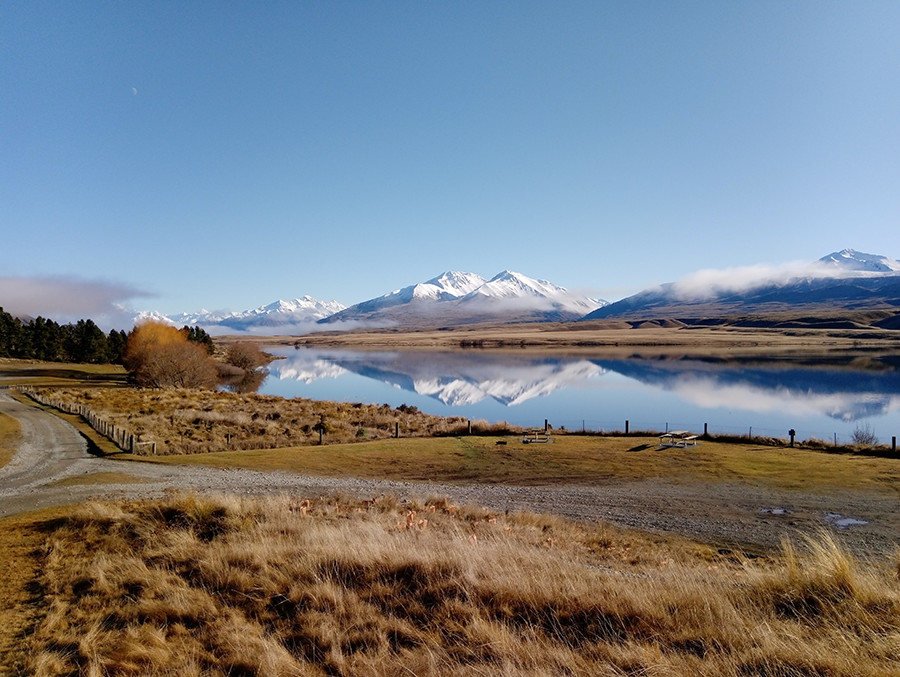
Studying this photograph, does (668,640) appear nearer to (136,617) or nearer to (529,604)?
(529,604)

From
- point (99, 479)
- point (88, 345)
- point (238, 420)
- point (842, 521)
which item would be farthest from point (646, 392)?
point (88, 345)

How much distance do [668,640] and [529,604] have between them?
1.36 m

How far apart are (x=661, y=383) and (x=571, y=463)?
44.0m

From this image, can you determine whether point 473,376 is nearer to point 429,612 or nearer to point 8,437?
point 8,437

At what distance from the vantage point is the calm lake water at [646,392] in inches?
1481

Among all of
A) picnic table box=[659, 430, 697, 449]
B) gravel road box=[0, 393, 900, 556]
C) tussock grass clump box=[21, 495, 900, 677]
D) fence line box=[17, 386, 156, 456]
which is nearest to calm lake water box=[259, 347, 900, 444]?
picnic table box=[659, 430, 697, 449]

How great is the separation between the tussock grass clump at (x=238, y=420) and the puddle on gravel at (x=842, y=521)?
18.6m

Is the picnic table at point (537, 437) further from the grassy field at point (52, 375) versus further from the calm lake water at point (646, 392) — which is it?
the grassy field at point (52, 375)

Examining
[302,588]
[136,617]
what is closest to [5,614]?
[136,617]

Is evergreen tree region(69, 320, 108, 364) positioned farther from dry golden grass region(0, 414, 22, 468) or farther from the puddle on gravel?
the puddle on gravel

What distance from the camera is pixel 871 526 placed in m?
12.7

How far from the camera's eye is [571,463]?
68.2ft

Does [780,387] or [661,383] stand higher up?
[661,383]

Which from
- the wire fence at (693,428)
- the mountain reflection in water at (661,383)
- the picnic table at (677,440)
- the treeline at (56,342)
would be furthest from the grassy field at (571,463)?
the treeline at (56,342)
